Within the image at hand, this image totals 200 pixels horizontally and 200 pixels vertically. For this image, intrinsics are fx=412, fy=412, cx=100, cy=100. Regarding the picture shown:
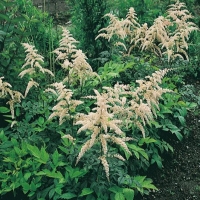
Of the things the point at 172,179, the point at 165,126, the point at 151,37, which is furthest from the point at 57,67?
the point at 172,179

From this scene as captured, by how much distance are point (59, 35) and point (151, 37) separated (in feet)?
6.29

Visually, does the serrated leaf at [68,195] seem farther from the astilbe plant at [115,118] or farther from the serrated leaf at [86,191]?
the astilbe plant at [115,118]

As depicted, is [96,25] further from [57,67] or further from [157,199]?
[157,199]

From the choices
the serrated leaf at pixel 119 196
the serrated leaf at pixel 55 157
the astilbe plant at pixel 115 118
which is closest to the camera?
the astilbe plant at pixel 115 118

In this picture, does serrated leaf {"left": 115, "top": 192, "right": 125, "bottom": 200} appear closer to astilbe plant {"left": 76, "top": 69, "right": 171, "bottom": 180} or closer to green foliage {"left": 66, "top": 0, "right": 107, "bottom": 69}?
astilbe plant {"left": 76, "top": 69, "right": 171, "bottom": 180}

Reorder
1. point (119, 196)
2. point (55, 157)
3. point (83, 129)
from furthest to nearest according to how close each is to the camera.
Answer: point (55, 157)
point (119, 196)
point (83, 129)

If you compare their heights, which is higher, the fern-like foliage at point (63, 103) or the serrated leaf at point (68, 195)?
the fern-like foliage at point (63, 103)

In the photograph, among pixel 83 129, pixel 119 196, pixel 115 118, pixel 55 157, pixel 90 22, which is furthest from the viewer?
A: pixel 90 22

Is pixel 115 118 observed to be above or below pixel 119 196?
above

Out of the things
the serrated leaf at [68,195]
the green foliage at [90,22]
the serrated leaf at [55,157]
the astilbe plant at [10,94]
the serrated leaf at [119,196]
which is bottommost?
the serrated leaf at [68,195]

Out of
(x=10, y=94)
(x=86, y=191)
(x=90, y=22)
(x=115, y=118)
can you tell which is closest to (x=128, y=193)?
(x=86, y=191)

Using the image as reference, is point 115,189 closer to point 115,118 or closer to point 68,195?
point 68,195

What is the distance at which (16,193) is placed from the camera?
3662mm

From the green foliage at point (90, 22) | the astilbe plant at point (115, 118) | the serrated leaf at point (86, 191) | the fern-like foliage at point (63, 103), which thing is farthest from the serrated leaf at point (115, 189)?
the green foliage at point (90, 22)
